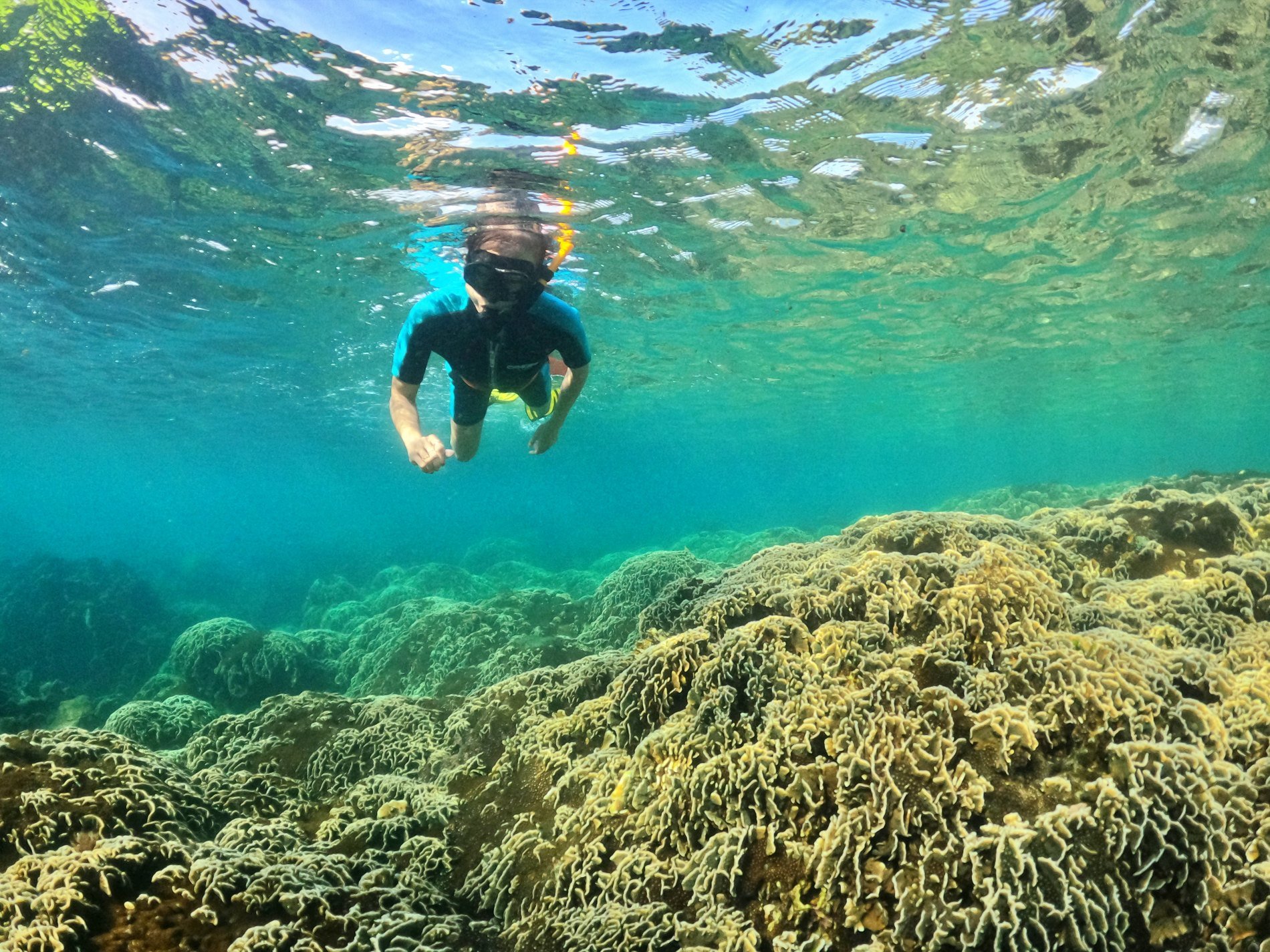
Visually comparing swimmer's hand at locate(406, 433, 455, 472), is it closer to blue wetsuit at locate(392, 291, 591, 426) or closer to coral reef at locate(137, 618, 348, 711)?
blue wetsuit at locate(392, 291, 591, 426)

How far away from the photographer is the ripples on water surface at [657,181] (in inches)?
328

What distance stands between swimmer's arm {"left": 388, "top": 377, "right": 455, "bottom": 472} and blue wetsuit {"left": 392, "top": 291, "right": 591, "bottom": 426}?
5.6 inches

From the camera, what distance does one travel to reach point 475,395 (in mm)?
8047

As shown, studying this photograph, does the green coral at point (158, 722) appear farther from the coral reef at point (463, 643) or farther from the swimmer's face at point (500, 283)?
the swimmer's face at point (500, 283)

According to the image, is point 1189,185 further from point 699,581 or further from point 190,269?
point 190,269

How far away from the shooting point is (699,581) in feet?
20.9

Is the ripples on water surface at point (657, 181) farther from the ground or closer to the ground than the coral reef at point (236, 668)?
farther from the ground

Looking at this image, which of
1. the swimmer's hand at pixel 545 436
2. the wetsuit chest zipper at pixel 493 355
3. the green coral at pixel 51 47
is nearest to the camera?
the wetsuit chest zipper at pixel 493 355

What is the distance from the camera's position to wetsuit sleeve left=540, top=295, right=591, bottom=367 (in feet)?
23.4

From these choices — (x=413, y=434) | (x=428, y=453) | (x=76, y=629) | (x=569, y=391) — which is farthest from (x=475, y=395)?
(x=76, y=629)

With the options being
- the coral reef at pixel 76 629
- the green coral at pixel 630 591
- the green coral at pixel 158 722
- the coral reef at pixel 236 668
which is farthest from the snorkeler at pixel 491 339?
the coral reef at pixel 76 629

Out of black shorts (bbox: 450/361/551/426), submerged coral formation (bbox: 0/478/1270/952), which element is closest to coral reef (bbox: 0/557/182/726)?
black shorts (bbox: 450/361/551/426)

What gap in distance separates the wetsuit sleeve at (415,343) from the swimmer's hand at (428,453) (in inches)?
44.6

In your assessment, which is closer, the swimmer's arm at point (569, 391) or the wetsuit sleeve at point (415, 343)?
the wetsuit sleeve at point (415, 343)
